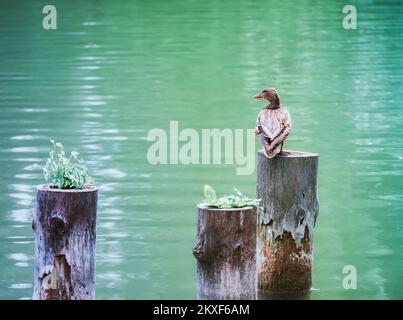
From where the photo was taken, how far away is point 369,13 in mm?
30844

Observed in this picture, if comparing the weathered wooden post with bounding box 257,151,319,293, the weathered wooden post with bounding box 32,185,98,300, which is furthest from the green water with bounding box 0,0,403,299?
the weathered wooden post with bounding box 32,185,98,300

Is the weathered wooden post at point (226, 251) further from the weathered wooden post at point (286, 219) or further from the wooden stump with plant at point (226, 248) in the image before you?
the weathered wooden post at point (286, 219)

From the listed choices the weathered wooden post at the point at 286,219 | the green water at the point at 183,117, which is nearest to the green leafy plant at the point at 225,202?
the weathered wooden post at the point at 286,219

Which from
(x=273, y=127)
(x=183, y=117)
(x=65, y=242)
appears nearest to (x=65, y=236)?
(x=65, y=242)

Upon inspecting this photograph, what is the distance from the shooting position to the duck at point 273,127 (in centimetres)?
762

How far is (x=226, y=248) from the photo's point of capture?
6703 millimetres

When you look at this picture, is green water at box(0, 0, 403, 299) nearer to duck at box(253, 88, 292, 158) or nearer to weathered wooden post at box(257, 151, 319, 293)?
weathered wooden post at box(257, 151, 319, 293)

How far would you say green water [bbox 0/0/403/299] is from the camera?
30.1 feet

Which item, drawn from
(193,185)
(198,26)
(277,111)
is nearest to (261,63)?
(198,26)

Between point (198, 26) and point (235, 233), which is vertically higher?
point (198, 26)

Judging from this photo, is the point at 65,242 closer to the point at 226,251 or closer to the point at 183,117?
the point at 226,251

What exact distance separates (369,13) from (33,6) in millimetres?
8728
